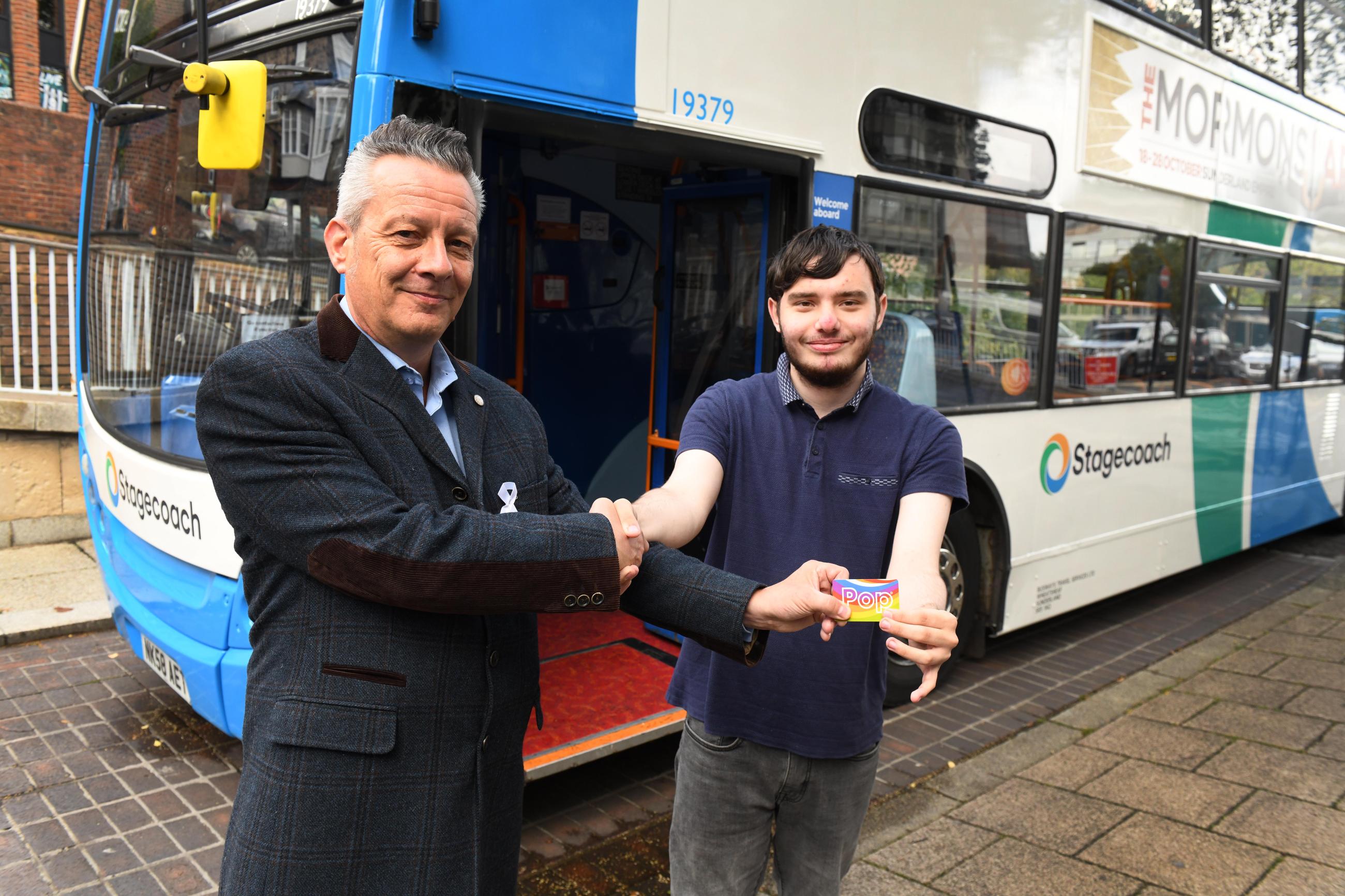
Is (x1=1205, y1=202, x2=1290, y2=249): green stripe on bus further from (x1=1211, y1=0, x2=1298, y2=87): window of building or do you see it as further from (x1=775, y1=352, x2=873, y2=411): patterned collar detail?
(x1=775, y1=352, x2=873, y2=411): patterned collar detail

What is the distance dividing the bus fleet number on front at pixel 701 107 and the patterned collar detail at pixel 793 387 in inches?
64.0

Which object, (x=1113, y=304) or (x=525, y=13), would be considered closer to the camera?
(x=525, y=13)

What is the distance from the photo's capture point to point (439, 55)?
288 cm

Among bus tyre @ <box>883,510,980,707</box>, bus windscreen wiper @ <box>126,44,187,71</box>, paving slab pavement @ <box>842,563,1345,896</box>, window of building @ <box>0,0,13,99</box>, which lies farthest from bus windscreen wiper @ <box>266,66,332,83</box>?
window of building @ <box>0,0,13,99</box>

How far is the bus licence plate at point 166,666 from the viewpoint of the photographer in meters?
3.53

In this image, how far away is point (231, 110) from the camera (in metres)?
2.91

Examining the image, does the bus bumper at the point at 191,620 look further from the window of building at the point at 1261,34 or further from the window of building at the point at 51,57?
the window of building at the point at 51,57

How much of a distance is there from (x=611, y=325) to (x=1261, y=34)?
4.95 metres

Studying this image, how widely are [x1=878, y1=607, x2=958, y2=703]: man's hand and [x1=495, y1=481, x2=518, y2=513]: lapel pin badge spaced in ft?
2.14

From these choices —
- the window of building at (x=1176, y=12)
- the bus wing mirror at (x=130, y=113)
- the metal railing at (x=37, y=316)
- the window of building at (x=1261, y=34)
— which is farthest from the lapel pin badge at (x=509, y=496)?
the metal railing at (x=37, y=316)

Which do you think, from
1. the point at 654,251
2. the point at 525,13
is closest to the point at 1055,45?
the point at 654,251

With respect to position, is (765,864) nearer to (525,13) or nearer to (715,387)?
(715,387)

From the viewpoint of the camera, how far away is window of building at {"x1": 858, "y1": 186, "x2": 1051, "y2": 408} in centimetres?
448

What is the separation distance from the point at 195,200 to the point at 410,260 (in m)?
2.43
